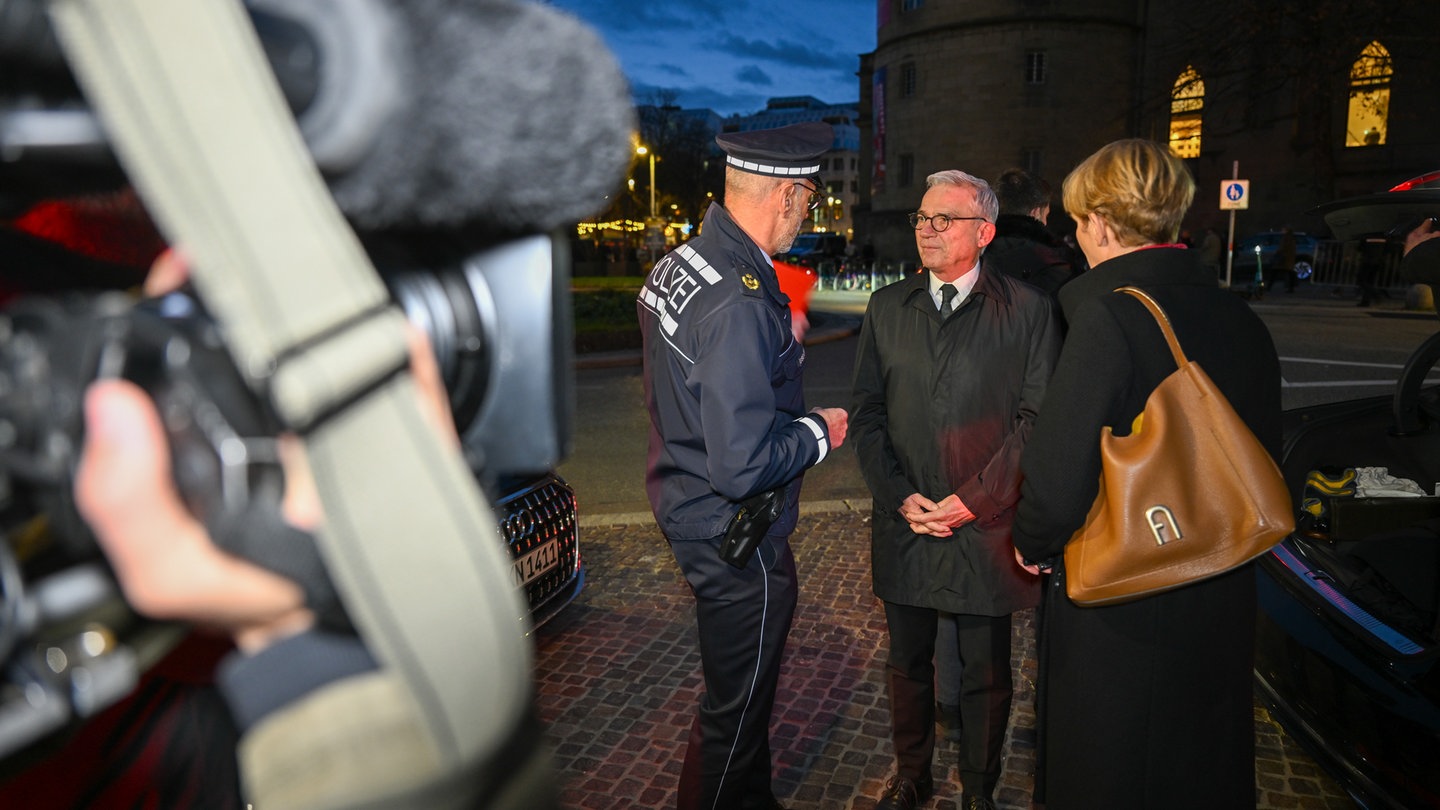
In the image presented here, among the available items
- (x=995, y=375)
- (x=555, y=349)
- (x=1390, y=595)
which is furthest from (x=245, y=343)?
(x=1390, y=595)

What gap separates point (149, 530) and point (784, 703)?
3303mm

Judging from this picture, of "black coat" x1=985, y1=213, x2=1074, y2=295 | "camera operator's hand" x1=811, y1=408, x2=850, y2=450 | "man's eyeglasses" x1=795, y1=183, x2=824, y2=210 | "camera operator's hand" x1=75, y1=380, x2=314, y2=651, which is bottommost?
"camera operator's hand" x1=811, y1=408, x2=850, y2=450

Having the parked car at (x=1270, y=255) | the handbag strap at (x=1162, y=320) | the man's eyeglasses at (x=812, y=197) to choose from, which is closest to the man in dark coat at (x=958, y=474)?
the man's eyeglasses at (x=812, y=197)

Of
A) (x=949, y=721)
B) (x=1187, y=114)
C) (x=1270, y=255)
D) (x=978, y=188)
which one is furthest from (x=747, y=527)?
(x=1187, y=114)

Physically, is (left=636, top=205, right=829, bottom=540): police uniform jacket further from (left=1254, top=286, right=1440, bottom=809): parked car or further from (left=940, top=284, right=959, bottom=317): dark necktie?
(left=1254, top=286, right=1440, bottom=809): parked car

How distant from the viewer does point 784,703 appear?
3643 millimetres

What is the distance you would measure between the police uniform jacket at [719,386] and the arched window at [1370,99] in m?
36.9

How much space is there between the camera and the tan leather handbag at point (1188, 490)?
1941 mm

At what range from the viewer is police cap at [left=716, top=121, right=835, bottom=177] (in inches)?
101

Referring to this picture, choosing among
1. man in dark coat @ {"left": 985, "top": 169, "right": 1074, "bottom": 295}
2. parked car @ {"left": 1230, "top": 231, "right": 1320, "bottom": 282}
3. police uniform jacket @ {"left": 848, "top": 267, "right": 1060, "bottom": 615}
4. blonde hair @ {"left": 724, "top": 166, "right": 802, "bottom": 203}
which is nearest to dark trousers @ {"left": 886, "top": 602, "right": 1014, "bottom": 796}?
police uniform jacket @ {"left": 848, "top": 267, "right": 1060, "bottom": 615}

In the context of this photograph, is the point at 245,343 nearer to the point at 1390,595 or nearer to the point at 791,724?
the point at 791,724

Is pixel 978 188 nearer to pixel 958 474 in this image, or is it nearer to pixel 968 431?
pixel 968 431

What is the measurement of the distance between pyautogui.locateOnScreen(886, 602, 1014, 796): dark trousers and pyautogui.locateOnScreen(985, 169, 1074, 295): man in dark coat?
5.53 feet

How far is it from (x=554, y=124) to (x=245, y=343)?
326 millimetres
